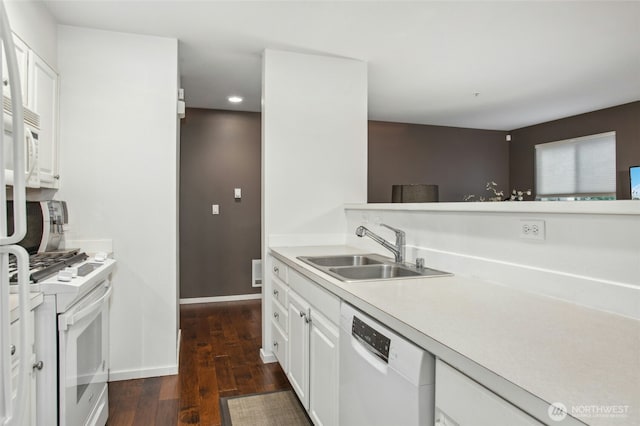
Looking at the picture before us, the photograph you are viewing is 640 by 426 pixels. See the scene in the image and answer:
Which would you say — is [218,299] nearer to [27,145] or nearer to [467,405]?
[27,145]

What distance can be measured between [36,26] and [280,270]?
205 cm

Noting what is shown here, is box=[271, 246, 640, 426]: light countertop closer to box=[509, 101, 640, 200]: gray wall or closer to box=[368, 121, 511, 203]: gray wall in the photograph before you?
box=[368, 121, 511, 203]: gray wall

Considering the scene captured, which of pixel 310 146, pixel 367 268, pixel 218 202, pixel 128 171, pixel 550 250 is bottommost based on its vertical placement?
pixel 367 268

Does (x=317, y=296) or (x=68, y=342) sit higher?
(x=317, y=296)

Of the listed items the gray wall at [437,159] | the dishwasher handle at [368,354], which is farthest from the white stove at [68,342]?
the gray wall at [437,159]

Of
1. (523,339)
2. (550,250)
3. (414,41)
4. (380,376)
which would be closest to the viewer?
(523,339)

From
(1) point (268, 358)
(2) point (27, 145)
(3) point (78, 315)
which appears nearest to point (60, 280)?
(3) point (78, 315)

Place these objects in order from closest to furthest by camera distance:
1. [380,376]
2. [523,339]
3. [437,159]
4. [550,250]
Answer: [523,339] → [380,376] → [550,250] → [437,159]

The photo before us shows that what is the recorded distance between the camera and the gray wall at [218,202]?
464 centimetres

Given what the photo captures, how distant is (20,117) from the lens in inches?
35.1

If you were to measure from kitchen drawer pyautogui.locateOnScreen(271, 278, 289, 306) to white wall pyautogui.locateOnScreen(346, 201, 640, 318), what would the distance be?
2.96 ft

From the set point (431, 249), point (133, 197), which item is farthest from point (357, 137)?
point (133, 197)

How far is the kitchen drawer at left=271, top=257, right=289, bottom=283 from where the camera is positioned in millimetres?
2460

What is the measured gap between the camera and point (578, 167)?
5449 mm
